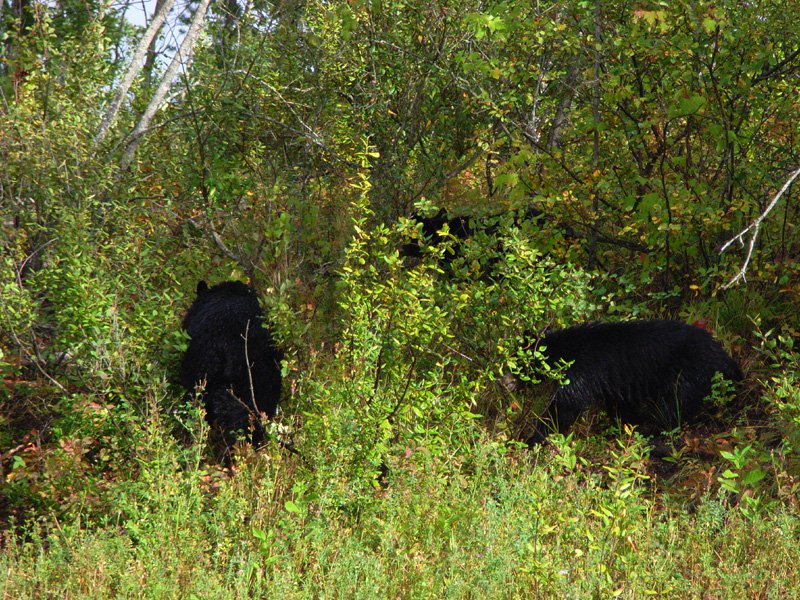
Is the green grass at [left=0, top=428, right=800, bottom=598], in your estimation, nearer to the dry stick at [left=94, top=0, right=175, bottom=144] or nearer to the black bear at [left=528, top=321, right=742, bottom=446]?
the black bear at [left=528, top=321, right=742, bottom=446]

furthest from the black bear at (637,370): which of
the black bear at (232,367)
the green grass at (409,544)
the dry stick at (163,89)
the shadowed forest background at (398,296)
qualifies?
the dry stick at (163,89)

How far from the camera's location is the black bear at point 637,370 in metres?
6.23

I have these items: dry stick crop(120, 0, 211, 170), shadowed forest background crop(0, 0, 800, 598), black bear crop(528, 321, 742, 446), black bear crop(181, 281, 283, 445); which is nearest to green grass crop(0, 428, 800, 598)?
shadowed forest background crop(0, 0, 800, 598)

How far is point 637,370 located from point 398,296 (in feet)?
7.37

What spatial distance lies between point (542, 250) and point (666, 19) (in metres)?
2.06

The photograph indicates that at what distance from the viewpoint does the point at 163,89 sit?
279 inches

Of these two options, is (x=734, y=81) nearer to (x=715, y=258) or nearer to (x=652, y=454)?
(x=715, y=258)

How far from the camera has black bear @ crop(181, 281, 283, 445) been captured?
5.51m

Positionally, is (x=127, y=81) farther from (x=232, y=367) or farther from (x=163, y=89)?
(x=232, y=367)

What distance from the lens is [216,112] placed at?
6.79m

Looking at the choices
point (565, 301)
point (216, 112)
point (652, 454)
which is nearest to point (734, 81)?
point (565, 301)

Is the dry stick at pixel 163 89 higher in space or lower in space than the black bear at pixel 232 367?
higher

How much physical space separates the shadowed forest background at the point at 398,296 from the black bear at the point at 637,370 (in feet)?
0.58

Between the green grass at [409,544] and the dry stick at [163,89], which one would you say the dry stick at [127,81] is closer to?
the dry stick at [163,89]
